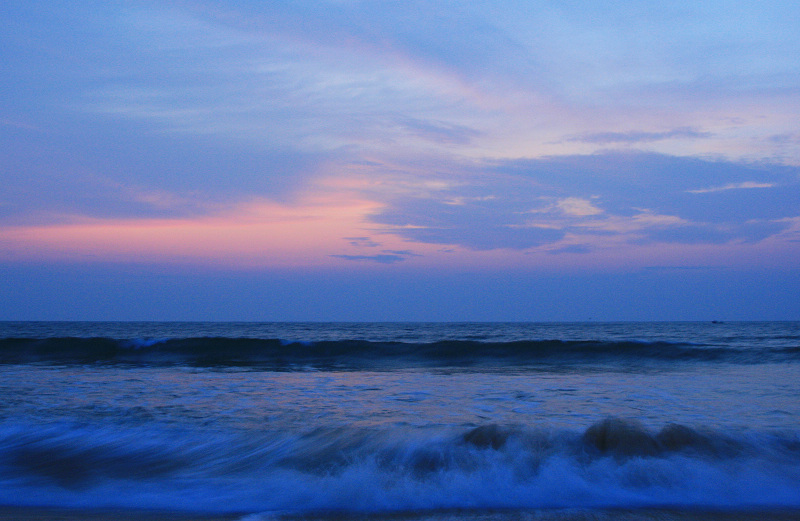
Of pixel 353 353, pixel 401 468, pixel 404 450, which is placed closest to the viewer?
pixel 401 468

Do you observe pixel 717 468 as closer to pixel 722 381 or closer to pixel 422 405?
pixel 422 405

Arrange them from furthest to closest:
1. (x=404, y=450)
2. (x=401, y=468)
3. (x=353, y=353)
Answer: (x=353, y=353) < (x=404, y=450) < (x=401, y=468)

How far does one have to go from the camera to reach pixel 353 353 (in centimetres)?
1820

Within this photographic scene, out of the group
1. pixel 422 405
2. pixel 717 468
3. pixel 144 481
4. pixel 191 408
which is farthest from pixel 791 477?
pixel 191 408

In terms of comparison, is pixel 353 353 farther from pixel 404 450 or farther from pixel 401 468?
pixel 401 468

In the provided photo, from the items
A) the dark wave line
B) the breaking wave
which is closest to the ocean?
the breaking wave

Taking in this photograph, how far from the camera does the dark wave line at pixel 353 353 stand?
15.3 meters

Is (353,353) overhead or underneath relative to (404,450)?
underneath

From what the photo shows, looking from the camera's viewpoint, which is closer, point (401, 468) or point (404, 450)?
point (401, 468)

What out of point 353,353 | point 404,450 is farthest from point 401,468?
point 353,353

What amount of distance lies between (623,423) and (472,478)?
2089mm

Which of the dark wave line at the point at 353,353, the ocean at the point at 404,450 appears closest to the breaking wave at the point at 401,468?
the ocean at the point at 404,450

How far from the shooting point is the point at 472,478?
185 inches

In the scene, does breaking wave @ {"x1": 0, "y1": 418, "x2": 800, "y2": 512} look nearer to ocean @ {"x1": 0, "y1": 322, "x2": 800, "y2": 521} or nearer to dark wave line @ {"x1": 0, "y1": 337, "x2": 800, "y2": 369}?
ocean @ {"x1": 0, "y1": 322, "x2": 800, "y2": 521}
